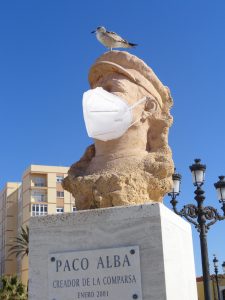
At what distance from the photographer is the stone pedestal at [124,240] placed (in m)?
4.04

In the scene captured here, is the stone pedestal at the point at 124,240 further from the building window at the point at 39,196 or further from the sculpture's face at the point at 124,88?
the building window at the point at 39,196

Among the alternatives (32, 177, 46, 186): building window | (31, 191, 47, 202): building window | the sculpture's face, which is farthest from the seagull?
(32, 177, 46, 186): building window

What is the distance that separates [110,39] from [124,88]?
2.40ft

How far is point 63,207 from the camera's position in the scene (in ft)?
179

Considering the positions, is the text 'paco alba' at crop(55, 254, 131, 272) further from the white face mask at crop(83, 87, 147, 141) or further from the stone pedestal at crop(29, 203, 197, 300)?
the white face mask at crop(83, 87, 147, 141)

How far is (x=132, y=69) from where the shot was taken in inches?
221

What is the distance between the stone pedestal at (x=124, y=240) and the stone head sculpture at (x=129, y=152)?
0.52 metres

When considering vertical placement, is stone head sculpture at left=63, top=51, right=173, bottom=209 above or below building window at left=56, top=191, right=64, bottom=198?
below

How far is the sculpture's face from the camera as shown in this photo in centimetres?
536

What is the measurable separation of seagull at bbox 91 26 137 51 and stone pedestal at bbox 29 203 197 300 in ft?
7.50

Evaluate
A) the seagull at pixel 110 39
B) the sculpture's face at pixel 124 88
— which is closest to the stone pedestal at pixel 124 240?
the sculpture's face at pixel 124 88

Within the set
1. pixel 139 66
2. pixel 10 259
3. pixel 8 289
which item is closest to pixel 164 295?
pixel 139 66

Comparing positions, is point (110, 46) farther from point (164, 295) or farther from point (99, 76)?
point (164, 295)

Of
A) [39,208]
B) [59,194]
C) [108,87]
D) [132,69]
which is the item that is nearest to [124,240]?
[108,87]
